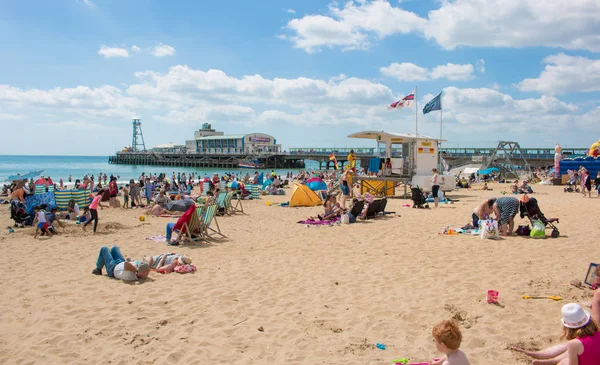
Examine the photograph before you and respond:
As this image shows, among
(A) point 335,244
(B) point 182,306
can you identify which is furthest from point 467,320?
(A) point 335,244

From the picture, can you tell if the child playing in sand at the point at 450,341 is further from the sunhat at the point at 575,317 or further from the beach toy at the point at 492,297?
the beach toy at the point at 492,297

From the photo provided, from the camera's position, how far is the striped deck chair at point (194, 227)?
324 inches

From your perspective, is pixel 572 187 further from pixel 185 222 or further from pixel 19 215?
pixel 19 215

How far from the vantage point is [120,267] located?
5938mm

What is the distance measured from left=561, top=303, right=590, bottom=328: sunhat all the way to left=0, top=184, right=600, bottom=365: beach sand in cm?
94

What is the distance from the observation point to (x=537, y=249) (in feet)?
23.7

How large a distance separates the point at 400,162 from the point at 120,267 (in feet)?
42.5

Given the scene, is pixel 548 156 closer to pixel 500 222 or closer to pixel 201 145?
pixel 500 222

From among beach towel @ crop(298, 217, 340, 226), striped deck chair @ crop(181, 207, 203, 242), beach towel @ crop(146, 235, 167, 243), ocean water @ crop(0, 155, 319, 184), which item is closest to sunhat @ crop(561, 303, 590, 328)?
striped deck chair @ crop(181, 207, 203, 242)

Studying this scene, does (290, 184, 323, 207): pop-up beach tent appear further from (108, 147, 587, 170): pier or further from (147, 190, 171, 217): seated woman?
(108, 147, 587, 170): pier

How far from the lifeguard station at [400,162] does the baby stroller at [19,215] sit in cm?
1083

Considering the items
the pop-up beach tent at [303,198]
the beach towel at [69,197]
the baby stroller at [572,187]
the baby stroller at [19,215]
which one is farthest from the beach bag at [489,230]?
the baby stroller at [572,187]

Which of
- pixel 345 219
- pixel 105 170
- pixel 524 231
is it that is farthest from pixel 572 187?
pixel 105 170

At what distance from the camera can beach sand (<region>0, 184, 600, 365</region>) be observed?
3.88 meters
